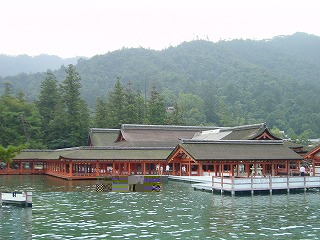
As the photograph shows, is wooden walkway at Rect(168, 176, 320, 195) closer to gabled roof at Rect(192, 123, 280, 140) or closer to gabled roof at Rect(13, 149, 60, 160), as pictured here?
gabled roof at Rect(192, 123, 280, 140)

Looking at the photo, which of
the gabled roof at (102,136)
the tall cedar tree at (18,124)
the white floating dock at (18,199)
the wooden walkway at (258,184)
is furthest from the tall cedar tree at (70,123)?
the white floating dock at (18,199)

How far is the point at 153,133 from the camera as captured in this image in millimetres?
78438

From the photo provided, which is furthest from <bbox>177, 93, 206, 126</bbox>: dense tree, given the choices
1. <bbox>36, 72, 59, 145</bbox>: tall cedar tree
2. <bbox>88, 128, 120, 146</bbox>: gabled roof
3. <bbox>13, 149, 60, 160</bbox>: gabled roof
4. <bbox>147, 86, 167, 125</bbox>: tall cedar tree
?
<bbox>13, 149, 60, 160</bbox>: gabled roof

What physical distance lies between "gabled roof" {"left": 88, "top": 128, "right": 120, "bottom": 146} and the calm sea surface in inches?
1379

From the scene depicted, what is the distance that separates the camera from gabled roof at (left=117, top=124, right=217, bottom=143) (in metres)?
75.9

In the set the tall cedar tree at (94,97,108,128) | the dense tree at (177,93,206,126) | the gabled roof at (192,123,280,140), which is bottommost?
the gabled roof at (192,123,280,140)

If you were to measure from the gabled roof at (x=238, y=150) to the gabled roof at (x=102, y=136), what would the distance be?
23.7 metres

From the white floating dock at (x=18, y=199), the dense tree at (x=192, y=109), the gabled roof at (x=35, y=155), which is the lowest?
the white floating dock at (x=18, y=199)

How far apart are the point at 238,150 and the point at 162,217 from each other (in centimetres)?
2837

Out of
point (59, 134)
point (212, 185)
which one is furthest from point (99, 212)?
point (59, 134)

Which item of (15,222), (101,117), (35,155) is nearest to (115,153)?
(35,155)

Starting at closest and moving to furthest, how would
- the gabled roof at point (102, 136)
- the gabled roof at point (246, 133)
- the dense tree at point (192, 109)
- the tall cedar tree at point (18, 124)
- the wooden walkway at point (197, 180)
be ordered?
the wooden walkway at point (197, 180)
the gabled roof at point (246, 133)
the gabled roof at point (102, 136)
the tall cedar tree at point (18, 124)
the dense tree at point (192, 109)

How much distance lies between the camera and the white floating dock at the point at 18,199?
107ft

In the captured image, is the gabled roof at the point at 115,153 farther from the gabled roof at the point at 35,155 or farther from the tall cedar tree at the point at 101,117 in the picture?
the tall cedar tree at the point at 101,117
